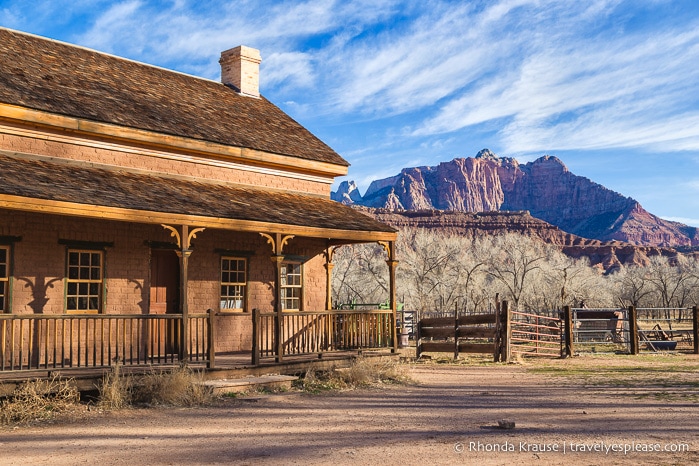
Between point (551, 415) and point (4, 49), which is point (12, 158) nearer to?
point (4, 49)

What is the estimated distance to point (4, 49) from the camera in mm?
16250

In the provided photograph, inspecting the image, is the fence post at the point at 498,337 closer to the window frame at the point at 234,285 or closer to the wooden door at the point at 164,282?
the window frame at the point at 234,285

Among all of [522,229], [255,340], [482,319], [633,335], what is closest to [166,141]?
[255,340]

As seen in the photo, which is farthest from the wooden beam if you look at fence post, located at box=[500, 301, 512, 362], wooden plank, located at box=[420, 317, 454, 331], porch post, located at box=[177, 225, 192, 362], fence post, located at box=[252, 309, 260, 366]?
wooden plank, located at box=[420, 317, 454, 331]

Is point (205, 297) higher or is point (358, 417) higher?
point (205, 297)

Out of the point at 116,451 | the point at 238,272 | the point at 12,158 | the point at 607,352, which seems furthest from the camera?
the point at 607,352

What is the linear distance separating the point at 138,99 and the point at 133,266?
4.45m

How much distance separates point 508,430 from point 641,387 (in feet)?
20.4

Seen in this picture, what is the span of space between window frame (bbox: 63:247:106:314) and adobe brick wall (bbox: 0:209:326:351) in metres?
0.10

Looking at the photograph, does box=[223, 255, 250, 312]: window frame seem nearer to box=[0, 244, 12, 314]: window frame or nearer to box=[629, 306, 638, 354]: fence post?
box=[0, 244, 12, 314]: window frame

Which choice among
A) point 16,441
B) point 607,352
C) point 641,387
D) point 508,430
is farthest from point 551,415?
point 607,352

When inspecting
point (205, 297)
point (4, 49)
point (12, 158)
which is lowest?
point (205, 297)

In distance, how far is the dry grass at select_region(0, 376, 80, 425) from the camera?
10.6m

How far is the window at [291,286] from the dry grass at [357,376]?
2997 mm
